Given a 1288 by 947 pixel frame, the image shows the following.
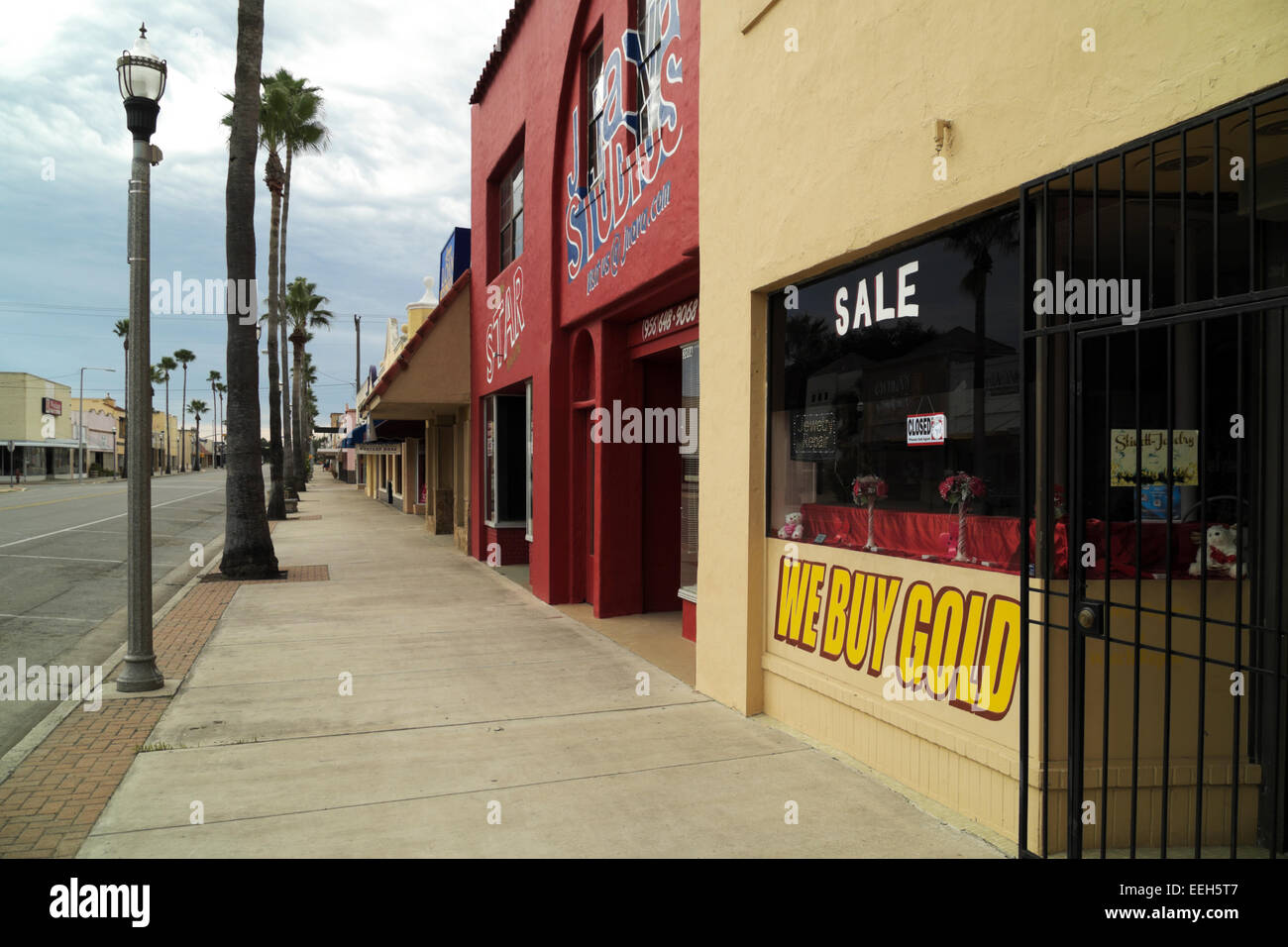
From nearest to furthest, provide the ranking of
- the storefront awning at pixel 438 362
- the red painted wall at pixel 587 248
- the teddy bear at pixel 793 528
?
the teddy bear at pixel 793 528 → the red painted wall at pixel 587 248 → the storefront awning at pixel 438 362

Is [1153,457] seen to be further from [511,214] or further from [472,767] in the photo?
[511,214]

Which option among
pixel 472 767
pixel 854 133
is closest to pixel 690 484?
pixel 472 767

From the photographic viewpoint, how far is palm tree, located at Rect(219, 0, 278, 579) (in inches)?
531

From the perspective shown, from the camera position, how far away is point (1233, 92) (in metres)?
3.04

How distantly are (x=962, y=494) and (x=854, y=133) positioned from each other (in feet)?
7.00

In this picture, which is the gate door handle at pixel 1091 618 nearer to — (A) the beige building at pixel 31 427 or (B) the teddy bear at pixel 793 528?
(B) the teddy bear at pixel 793 528

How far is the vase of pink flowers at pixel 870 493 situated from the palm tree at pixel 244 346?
1075cm

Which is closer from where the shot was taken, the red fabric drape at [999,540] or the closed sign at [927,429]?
the red fabric drape at [999,540]

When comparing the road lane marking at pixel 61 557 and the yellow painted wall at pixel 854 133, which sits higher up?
the yellow painted wall at pixel 854 133

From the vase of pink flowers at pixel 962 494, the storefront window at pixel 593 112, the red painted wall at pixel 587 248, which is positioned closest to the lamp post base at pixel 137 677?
the red painted wall at pixel 587 248

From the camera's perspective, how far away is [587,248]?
32.9 feet

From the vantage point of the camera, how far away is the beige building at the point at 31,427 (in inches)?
2758

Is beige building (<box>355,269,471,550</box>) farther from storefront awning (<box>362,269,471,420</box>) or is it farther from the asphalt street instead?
the asphalt street
